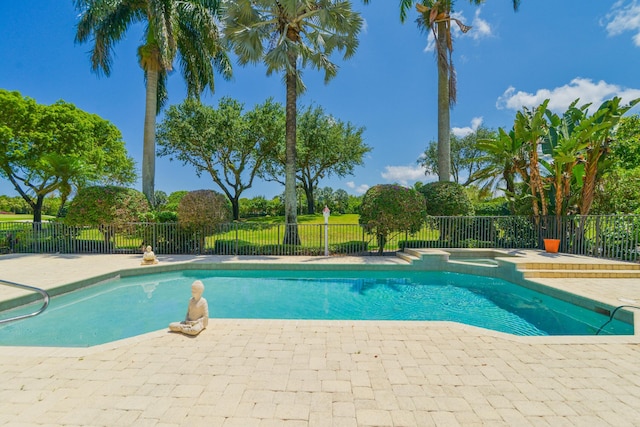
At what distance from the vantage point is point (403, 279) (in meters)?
8.27

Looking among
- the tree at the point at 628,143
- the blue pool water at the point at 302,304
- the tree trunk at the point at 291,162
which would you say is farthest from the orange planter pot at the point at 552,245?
the tree trunk at the point at 291,162

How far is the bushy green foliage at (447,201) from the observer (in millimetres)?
11352

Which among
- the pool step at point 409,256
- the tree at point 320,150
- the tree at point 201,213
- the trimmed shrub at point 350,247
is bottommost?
the pool step at point 409,256

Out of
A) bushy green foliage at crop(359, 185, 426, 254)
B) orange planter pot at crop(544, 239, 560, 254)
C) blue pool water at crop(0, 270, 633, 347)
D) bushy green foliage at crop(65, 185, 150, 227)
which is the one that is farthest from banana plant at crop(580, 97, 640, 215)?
bushy green foliage at crop(65, 185, 150, 227)

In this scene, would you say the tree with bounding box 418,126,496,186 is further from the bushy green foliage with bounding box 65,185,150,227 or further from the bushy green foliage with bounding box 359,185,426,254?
the bushy green foliage with bounding box 65,185,150,227

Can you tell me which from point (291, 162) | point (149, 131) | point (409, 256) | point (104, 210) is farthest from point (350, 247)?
point (149, 131)

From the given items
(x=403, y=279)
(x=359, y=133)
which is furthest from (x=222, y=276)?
(x=359, y=133)

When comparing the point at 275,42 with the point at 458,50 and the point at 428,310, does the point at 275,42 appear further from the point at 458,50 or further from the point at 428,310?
the point at 428,310

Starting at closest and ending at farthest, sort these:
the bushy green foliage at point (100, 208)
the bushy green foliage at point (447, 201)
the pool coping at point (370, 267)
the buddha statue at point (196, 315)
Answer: the buddha statue at point (196, 315), the pool coping at point (370, 267), the bushy green foliage at point (100, 208), the bushy green foliage at point (447, 201)

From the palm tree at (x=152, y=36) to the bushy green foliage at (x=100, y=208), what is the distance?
159 centimetres

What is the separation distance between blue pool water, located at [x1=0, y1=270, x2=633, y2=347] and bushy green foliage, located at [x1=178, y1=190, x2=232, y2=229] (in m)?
2.63

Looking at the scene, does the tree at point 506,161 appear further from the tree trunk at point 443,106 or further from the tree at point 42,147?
the tree at point 42,147

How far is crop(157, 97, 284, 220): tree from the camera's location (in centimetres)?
1877

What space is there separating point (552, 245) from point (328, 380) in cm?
1078
